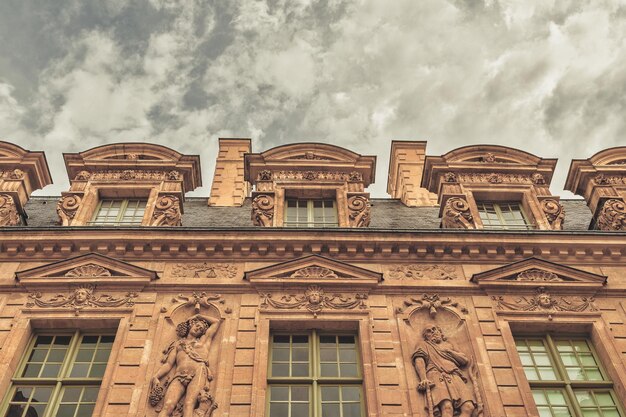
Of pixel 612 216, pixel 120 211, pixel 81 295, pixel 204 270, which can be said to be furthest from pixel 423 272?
pixel 120 211

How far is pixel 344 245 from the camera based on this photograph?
12555mm

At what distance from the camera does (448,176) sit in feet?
49.0

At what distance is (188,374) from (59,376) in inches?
90.1

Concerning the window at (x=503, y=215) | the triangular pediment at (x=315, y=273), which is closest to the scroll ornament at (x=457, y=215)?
the window at (x=503, y=215)

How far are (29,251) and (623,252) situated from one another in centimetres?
1210

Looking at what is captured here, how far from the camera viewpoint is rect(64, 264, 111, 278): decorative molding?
11836 mm

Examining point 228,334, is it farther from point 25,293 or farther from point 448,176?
point 448,176

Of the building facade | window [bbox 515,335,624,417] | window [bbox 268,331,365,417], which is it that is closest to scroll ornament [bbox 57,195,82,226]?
the building facade

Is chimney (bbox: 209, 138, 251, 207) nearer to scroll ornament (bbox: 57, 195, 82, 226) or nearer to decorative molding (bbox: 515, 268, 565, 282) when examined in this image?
scroll ornament (bbox: 57, 195, 82, 226)

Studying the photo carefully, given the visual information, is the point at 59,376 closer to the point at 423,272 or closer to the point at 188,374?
the point at 188,374

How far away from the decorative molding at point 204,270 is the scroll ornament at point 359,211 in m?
3.10

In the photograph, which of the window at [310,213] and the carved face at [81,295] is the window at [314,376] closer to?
the window at [310,213]

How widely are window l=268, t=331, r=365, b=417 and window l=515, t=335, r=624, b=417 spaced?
3033 mm

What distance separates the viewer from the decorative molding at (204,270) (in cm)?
1206
